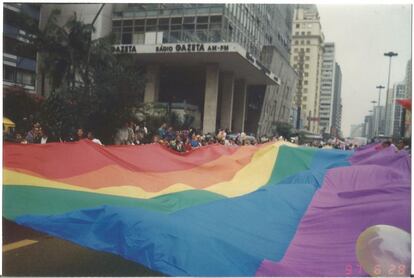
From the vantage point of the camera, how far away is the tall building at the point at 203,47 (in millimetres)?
6859

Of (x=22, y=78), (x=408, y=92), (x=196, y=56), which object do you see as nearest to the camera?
(x=408, y=92)

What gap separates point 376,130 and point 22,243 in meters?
4.86

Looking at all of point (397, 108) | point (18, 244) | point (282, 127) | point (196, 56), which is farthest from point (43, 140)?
point (282, 127)

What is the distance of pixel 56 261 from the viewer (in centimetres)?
483

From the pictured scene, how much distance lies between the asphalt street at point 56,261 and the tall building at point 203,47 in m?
2.99

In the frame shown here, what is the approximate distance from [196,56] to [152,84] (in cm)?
431

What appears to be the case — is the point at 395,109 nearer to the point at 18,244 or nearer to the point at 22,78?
the point at 18,244

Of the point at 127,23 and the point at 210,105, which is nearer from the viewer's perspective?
the point at 127,23

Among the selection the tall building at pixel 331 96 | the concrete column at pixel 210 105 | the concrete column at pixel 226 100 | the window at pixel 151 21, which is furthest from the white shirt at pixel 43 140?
the concrete column at pixel 226 100

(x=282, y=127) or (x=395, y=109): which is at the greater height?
(x=395, y=109)

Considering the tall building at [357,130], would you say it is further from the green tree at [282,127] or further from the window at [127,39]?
the green tree at [282,127]

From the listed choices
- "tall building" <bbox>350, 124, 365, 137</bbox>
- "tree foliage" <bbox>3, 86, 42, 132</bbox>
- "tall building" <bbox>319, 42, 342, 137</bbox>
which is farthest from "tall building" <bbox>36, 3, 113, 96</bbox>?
"tall building" <bbox>350, 124, 365, 137</bbox>

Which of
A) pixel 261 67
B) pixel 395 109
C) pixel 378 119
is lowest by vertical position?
pixel 378 119

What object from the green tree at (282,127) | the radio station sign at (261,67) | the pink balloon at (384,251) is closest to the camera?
the pink balloon at (384,251)
